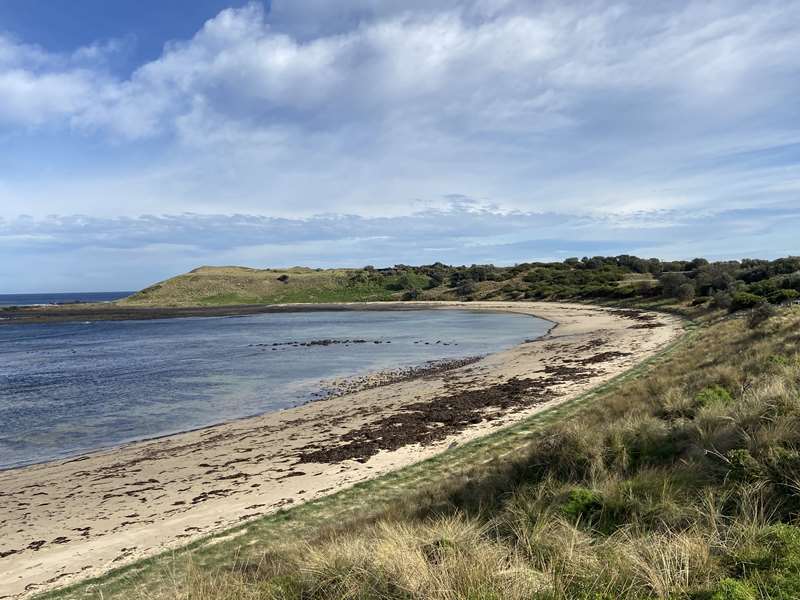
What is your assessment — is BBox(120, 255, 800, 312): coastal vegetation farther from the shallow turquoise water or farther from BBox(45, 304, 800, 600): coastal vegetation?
BBox(45, 304, 800, 600): coastal vegetation

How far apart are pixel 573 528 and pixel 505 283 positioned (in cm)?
9027

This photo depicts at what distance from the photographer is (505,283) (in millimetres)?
93625

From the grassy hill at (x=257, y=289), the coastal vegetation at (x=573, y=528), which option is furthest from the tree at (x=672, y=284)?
the grassy hill at (x=257, y=289)

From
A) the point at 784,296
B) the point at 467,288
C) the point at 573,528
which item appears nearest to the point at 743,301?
the point at 784,296

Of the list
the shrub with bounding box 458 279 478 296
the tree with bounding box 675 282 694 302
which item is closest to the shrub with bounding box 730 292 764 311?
the tree with bounding box 675 282 694 302

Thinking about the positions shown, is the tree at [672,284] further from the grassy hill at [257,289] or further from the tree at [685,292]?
the grassy hill at [257,289]

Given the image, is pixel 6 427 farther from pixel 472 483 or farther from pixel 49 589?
pixel 472 483

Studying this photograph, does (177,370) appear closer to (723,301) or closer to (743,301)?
(743,301)

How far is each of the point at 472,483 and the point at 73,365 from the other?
115ft

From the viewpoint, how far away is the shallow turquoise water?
18828mm

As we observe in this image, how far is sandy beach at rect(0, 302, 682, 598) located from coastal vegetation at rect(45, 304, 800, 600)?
1.29 meters

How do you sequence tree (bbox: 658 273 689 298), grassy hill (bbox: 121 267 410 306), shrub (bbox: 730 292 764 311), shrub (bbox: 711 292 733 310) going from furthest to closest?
grassy hill (bbox: 121 267 410 306)
tree (bbox: 658 273 689 298)
shrub (bbox: 711 292 733 310)
shrub (bbox: 730 292 764 311)

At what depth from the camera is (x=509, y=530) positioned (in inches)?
227

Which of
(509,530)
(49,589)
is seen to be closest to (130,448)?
(49,589)
